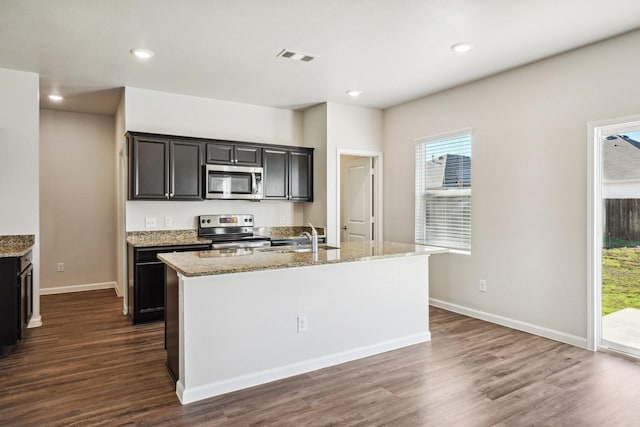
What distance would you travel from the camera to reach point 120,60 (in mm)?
3857

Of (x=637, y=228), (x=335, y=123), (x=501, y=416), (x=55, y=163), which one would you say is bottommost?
(x=501, y=416)

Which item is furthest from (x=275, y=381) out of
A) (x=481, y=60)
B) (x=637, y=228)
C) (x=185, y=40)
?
(x=481, y=60)

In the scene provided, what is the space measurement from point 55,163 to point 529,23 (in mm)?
6199

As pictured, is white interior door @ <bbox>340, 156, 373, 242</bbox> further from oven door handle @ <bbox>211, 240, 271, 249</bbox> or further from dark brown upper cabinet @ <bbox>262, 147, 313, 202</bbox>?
oven door handle @ <bbox>211, 240, 271, 249</bbox>

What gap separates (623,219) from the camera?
3432mm

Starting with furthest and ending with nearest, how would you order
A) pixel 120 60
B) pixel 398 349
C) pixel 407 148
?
pixel 407 148, pixel 120 60, pixel 398 349

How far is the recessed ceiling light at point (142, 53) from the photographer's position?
11.9ft

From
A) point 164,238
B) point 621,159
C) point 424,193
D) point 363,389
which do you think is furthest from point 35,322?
point 621,159

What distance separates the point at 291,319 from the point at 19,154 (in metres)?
3.41

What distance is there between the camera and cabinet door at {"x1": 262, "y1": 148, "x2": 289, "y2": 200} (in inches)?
213

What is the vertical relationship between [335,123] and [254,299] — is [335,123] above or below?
above

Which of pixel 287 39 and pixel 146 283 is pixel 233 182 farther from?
pixel 287 39

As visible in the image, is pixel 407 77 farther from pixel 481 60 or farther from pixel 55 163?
pixel 55 163

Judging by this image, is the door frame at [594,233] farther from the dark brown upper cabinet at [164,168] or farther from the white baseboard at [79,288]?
the white baseboard at [79,288]
